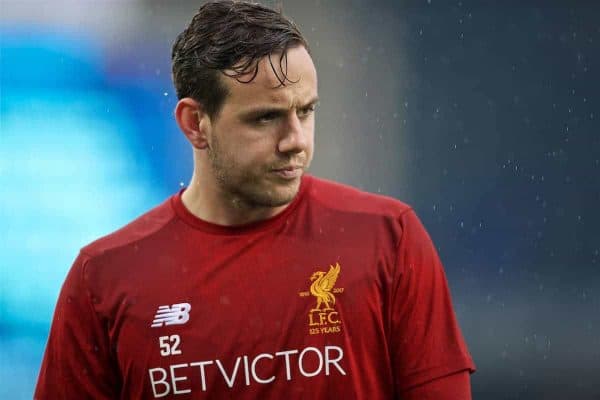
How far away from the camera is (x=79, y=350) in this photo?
3.06 m

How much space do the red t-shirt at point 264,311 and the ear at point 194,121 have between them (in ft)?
0.68

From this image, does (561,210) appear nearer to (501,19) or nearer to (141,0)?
(501,19)

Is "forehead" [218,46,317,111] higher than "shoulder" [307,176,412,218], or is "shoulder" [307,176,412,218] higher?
"forehead" [218,46,317,111]

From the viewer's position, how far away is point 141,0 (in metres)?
7.24

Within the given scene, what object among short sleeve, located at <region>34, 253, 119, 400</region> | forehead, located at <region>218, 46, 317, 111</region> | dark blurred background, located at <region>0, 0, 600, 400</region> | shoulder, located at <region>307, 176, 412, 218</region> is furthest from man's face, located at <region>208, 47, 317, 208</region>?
dark blurred background, located at <region>0, 0, 600, 400</region>

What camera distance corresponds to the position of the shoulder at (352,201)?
3088 millimetres

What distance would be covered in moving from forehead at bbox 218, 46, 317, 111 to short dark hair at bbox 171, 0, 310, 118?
0.4 inches

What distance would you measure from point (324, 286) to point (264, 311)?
0.54ft

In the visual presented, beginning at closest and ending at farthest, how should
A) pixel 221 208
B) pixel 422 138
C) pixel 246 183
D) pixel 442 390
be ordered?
pixel 442 390, pixel 246 183, pixel 221 208, pixel 422 138

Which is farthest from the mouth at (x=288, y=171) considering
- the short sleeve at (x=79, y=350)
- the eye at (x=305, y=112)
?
the short sleeve at (x=79, y=350)

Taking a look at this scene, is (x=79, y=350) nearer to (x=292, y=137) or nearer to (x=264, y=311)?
(x=264, y=311)

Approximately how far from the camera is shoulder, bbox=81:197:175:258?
123 inches

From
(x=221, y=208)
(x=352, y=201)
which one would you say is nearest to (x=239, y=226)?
(x=221, y=208)

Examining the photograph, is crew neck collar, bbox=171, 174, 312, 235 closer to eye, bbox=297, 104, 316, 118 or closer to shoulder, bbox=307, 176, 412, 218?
shoulder, bbox=307, 176, 412, 218
